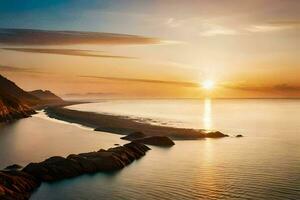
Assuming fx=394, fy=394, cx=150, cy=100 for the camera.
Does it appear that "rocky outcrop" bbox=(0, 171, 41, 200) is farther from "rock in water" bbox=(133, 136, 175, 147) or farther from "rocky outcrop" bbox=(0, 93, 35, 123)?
"rocky outcrop" bbox=(0, 93, 35, 123)

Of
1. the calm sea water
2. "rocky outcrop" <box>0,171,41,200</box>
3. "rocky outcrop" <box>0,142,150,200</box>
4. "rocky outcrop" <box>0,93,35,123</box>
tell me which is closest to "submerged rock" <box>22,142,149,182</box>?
"rocky outcrop" <box>0,142,150,200</box>

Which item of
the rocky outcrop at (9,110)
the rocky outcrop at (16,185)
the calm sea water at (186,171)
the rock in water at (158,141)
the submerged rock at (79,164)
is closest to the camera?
the rocky outcrop at (16,185)

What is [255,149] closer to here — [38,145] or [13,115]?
[38,145]

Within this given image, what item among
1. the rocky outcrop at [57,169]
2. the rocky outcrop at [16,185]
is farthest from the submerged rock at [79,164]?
the rocky outcrop at [16,185]

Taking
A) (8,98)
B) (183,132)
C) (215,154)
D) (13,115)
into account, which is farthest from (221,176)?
(8,98)

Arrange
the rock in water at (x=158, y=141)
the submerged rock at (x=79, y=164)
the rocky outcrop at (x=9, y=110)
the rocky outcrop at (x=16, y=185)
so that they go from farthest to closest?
the rocky outcrop at (x=9, y=110) → the rock in water at (x=158, y=141) → the submerged rock at (x=79, y=164) → the rocky outcrop at (x=16, y=185)

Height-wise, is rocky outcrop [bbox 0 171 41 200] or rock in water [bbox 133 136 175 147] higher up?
rock in water [bbox 133 136 175 147]

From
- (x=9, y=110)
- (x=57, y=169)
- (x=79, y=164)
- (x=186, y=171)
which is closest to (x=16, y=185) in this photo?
(x=57, y=169)

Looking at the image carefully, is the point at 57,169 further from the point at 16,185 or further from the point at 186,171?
the point at 186,171

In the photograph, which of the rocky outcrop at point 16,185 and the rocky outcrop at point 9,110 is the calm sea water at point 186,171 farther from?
the rocky outcrop at point 9,110
